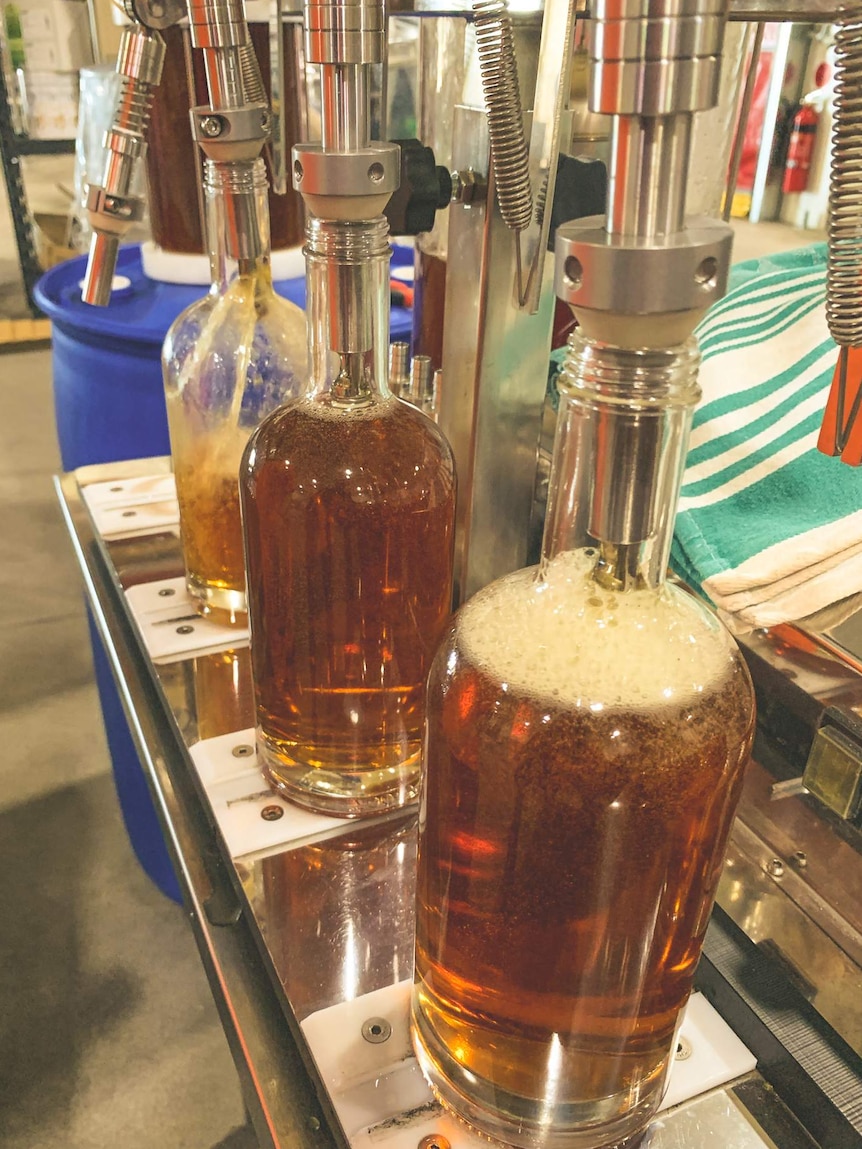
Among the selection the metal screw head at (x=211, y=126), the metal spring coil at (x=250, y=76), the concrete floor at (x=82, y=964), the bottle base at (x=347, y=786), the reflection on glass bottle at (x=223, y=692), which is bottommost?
the concrete floor at (x=82, y=964)

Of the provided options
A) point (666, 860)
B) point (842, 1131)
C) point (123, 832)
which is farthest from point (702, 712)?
point (123, 832)

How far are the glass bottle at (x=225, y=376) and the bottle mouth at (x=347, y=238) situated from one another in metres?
0.17

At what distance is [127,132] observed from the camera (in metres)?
0.46

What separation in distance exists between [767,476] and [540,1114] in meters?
0.41

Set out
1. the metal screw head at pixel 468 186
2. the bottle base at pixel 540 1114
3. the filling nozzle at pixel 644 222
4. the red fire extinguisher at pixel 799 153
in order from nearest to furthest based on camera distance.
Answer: the filling nozzle at pixel 644 222
the bottle base at pixel 540 1114
the metal screw head at pixel 468 186
the red fire extinguisher at pixel 799 153

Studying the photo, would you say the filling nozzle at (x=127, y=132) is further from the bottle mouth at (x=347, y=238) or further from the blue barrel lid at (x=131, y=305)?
the blue barrel lid at (x=131, y=305)

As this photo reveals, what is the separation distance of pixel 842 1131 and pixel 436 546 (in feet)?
0.89

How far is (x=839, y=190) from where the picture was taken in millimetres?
240

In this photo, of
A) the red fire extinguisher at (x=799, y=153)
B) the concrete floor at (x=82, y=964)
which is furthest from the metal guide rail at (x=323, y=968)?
the red fire extinguisher at (x=799, y=153)

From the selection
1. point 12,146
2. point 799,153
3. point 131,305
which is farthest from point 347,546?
point 799,153

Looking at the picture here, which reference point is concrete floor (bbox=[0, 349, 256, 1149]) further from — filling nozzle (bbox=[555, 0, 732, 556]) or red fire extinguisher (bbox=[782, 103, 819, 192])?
red fire extinguisher (bbox=[782, 103, 819, 192])

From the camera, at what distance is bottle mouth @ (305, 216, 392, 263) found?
38cm

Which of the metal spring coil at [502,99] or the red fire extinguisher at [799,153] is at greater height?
the metal spring coil at [502,99]

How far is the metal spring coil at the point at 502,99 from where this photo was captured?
1.15 feet
